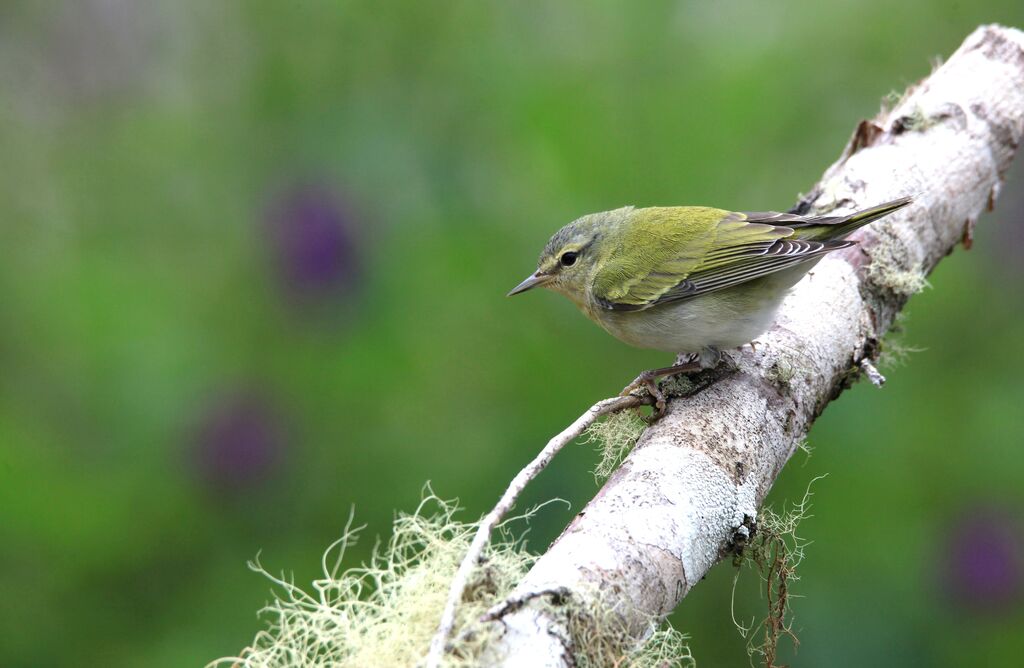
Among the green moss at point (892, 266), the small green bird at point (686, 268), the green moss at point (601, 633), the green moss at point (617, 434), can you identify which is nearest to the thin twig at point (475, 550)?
the green moss at point (601, 633)

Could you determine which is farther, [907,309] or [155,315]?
[907,309]

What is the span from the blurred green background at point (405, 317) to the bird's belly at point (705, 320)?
0.31 metres

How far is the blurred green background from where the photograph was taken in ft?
11.9

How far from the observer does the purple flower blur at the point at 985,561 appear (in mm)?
3607

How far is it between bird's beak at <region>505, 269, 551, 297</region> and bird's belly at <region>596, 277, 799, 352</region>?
319 millimetres

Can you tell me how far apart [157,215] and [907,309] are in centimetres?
323

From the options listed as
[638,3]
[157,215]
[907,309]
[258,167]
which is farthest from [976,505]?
[157,215]

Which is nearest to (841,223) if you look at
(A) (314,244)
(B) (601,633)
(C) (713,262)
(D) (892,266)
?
(D) (892,266)

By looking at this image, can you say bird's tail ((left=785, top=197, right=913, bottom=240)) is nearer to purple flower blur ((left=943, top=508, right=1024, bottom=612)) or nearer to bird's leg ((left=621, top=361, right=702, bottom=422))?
bird's leg ((left=621, top=361, right=702, bottom=422))

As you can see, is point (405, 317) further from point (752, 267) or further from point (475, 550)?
point (475, 550)

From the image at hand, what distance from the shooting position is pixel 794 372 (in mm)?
3020

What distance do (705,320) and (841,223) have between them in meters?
0.54

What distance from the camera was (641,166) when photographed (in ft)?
13.4

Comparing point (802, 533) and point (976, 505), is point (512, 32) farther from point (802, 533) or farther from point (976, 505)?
point (976, 505)
